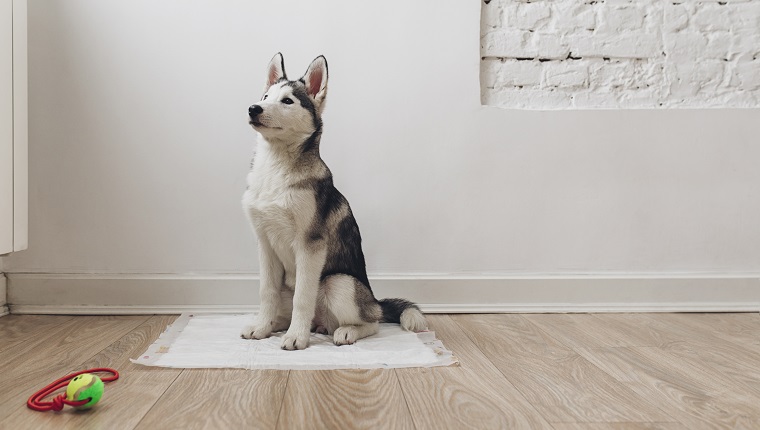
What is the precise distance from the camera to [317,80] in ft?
7.01

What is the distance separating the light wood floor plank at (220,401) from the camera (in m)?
1.30

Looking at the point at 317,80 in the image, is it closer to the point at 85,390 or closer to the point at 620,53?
the point at 85,390

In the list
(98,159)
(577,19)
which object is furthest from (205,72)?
(577,19)

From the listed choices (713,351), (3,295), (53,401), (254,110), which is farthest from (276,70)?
(713,351)

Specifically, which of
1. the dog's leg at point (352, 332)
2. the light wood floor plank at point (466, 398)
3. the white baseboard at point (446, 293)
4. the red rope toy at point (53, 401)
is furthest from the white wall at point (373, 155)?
the red rope toy at point (53, 401)

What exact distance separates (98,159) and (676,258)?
2556 mm

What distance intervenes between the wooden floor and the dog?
Answer: 13.3 inches

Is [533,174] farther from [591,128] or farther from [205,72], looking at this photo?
[205,72]

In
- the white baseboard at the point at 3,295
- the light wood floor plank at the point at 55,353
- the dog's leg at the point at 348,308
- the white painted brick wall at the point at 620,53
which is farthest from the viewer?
the white painted brick wall at the point at 620,53

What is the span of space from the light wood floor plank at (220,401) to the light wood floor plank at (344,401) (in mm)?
41

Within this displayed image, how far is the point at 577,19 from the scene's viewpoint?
2721 millimetres

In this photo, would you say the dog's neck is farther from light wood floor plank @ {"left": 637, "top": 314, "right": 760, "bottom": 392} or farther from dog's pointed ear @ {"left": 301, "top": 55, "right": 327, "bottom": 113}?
light wood floor plank @ {"left": 637, "top": 314, "right": 760, "bottom": 392}

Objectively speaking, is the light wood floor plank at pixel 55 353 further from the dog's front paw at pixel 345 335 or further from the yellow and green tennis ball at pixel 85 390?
the dog's front paw at pixel 345 335

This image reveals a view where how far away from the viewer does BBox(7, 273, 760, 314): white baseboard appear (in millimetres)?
2539
